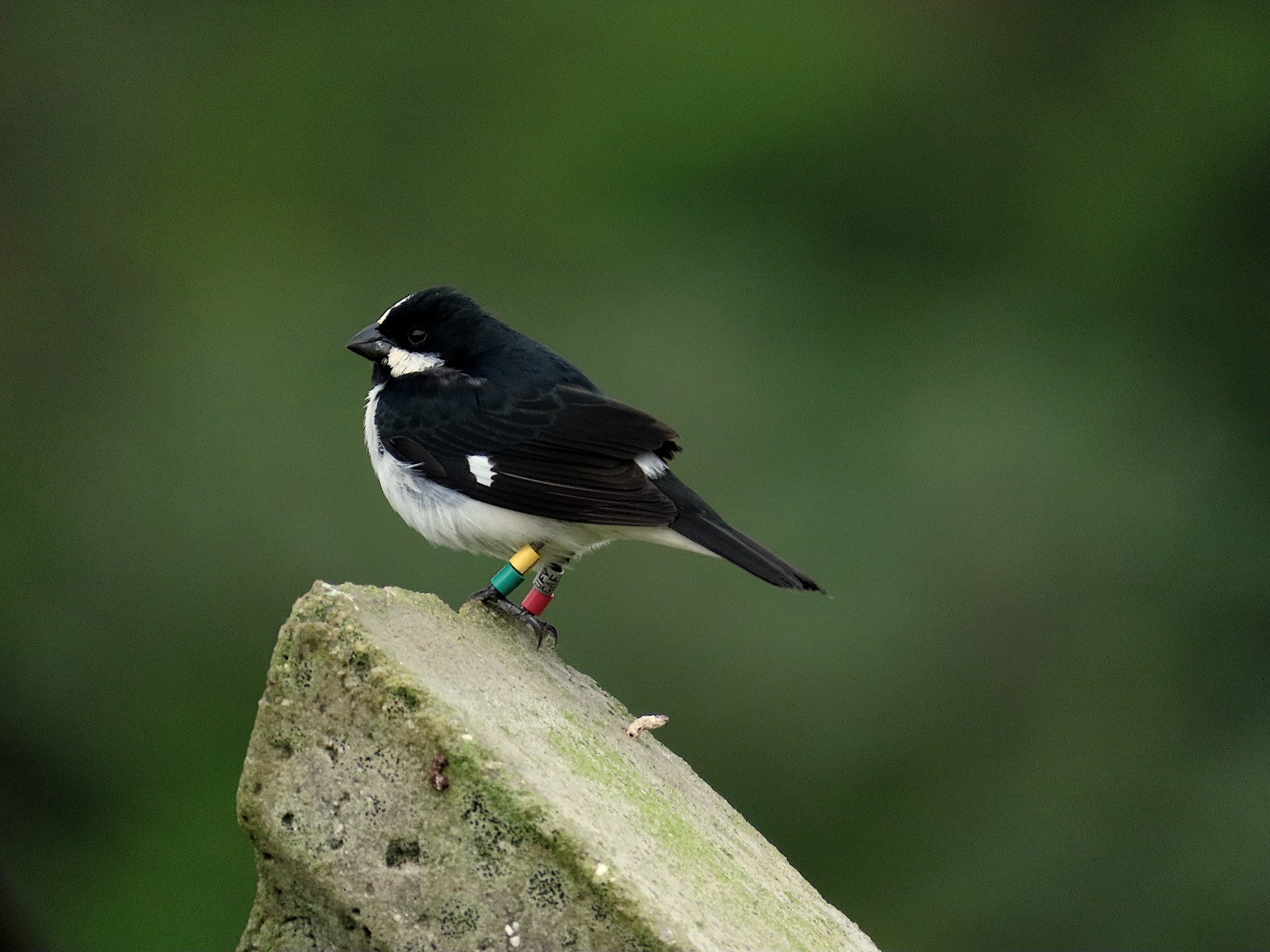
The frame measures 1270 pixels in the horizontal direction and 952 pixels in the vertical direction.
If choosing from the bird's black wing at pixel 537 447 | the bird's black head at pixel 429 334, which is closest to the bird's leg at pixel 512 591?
the bird's black wing at pixel 537 447

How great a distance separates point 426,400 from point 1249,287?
6.76m

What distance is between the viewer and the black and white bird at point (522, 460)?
3584mm

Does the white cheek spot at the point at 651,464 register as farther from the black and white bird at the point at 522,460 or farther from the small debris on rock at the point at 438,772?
the small debris on rock at the point at 438,772

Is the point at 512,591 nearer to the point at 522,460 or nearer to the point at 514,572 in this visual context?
the point at 514,572

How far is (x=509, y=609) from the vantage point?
11.1 feet

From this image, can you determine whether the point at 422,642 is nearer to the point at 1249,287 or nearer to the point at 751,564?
the point at 751,564

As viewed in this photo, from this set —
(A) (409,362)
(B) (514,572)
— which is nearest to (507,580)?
(B) (514,572)

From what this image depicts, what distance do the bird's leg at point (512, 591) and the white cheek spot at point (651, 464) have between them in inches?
18.2

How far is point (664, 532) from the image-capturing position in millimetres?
3609

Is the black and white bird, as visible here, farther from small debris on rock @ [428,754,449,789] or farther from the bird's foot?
small debris on rock @ [428,754,449,789]

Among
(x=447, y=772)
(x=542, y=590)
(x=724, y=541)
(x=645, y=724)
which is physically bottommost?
(x=645, y=724)

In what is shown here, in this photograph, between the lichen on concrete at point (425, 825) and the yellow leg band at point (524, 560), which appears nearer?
the lichen on concrete at point (425, 825)

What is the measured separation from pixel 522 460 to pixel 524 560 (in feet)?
1.24

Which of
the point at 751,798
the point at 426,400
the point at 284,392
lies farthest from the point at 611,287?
the point at 426,400
